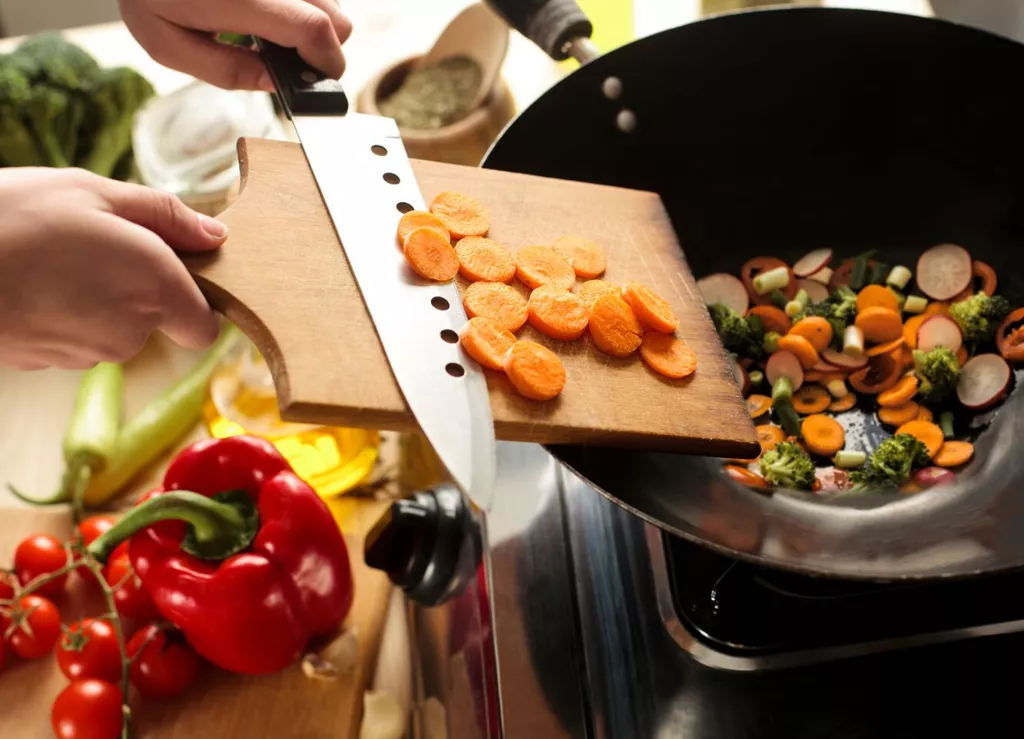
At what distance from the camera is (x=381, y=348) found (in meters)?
0.71

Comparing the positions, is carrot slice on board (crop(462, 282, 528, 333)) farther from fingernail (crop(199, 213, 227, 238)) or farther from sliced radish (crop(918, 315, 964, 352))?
sliced radish (crop(918, 315, 964, 352))

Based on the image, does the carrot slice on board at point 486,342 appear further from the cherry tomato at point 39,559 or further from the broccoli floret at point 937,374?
the cherry tomato at point 39,559

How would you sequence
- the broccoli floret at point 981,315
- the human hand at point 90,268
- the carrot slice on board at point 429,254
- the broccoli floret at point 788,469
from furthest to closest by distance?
the broccoli floret at point 981,315, the broccoli floret at point 788,469, the carrot slice on board at point 429,254, the human hand at point 90,268

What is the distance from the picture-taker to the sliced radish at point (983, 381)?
3.26ft

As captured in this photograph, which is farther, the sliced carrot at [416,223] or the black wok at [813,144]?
the black wok at [813,144]

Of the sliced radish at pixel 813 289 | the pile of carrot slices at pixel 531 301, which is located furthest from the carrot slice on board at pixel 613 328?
the sliced radish at pixel 813 289

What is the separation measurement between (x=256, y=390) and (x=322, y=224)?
1.72 feet

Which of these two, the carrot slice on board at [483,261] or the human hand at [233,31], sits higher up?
the human hand at [233,31]

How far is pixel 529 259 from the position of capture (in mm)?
838

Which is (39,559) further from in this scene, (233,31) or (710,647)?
(710,647)

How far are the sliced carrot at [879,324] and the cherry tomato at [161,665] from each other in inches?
36.6

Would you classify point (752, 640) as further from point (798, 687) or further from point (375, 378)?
point (375, 378)

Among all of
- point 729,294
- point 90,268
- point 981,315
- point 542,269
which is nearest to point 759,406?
point 729,294

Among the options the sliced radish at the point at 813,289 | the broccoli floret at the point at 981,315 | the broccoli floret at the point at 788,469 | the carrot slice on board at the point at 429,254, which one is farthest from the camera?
the sliced radish at the point at 813,289
